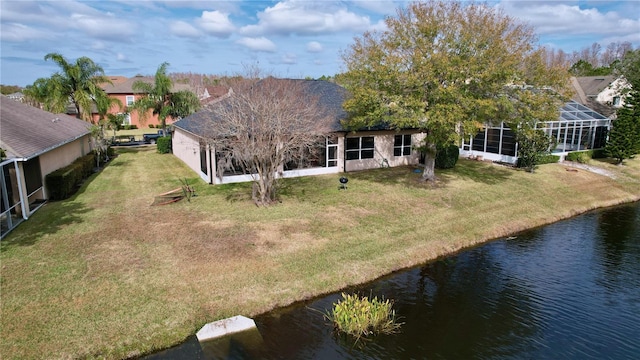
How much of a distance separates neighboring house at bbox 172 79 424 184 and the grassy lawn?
102 centimetres

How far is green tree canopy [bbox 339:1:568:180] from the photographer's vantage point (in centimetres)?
1755

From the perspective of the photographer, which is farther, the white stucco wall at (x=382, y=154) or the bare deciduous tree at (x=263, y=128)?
the white stucco wall at (x=382, y=154)

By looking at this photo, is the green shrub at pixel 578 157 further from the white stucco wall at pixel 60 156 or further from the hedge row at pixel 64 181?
the white stucco wall at pixel 60 156

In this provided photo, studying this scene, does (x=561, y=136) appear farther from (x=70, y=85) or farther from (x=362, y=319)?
(x=70, y=85)

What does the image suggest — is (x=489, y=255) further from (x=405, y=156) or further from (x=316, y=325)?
(x=405, y=156)

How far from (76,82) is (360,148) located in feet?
75.6

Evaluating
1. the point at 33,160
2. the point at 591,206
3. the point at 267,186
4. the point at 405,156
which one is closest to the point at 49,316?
the point at 267,186

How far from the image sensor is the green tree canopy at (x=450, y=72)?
691 inches

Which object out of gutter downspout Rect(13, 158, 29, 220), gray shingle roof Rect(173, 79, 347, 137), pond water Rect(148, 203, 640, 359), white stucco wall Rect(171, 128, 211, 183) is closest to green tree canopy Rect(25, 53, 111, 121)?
white stucco wall Rect(171, 128, 211, 183)

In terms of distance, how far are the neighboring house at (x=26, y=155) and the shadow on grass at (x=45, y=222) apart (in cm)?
34

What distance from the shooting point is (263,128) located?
52.9 ft

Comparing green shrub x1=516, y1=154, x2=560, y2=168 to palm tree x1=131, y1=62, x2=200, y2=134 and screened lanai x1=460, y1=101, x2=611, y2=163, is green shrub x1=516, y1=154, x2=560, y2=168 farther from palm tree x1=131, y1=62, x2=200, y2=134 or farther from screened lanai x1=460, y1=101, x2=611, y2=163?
palm tree x1=131, y1=62, x2=200, y2=134

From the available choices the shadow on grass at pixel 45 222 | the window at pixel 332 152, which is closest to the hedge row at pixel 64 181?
the shadow on grass at pixel 45 222

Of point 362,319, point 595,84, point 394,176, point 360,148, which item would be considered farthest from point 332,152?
point 595,84
